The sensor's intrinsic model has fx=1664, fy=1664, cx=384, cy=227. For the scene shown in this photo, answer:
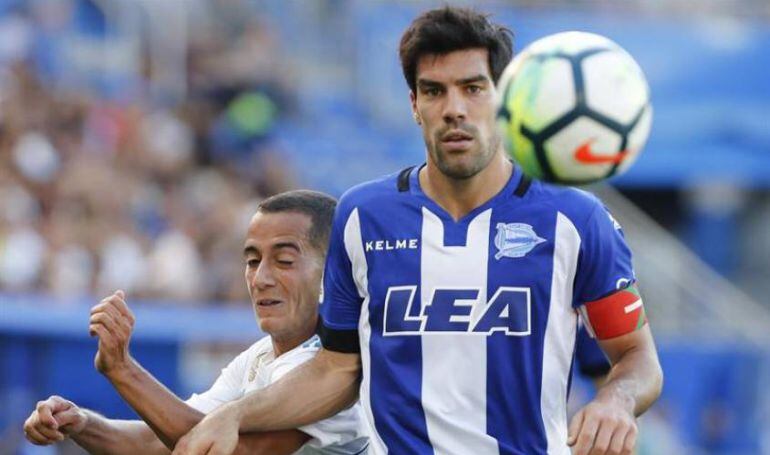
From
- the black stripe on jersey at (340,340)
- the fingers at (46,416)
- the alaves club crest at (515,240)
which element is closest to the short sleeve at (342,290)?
the black stripe on jersey at (340,340)

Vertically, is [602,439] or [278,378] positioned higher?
[278,378]

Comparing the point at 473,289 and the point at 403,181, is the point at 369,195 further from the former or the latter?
the point at 473,289

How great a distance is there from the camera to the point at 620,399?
558cm

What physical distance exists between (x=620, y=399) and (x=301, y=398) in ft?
4.20

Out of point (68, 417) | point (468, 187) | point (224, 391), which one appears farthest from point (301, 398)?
point (468, 187)

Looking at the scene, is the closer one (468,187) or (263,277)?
(468,187)

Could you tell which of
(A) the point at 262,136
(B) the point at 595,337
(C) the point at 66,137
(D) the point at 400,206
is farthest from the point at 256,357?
(A) the point at 262,136

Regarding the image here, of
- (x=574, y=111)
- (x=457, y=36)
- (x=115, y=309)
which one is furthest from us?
(x=115, y=309)

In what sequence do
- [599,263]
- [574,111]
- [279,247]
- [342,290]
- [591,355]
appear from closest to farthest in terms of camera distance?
[574,111] → [599,263] → [342,290] → [591,355] → [279,247]

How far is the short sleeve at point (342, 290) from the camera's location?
→ 618 cm

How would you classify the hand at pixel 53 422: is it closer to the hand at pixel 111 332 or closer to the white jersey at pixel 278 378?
the hand at pixel 111 332

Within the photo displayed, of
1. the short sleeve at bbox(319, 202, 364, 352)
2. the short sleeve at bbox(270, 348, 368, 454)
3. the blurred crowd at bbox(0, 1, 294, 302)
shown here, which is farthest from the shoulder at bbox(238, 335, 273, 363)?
the blurred crowd at bbox(0, 1, 294, 302)

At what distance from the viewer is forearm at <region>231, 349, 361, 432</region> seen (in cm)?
620

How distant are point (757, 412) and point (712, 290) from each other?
302 cm
